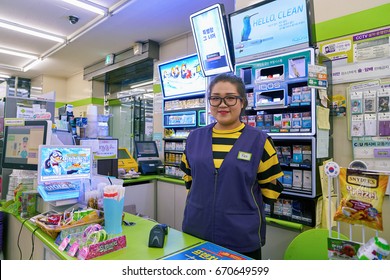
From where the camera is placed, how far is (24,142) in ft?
7.27

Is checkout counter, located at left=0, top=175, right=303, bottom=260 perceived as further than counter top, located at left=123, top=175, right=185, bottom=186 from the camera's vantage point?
No

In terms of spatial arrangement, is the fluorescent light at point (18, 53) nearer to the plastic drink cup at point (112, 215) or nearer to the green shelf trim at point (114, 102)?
the green shelf trim at point (114, 102)

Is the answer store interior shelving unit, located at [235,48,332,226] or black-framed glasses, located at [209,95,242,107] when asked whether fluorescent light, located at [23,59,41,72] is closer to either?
store interior shelving unit, located at [235,48,332,226]

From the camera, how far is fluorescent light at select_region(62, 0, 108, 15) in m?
4.03

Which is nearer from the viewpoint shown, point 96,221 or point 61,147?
point 96,221

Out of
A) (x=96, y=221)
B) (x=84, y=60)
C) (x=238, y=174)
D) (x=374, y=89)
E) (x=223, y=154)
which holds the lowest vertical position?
(x=96, y=221)

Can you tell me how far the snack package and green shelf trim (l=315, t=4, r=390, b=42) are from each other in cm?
186

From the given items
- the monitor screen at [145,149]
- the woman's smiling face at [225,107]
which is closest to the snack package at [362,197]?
the woman's smiling face at [225,107]

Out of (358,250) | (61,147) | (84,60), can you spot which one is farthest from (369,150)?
(84,60)

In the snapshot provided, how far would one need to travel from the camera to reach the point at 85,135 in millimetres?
3578

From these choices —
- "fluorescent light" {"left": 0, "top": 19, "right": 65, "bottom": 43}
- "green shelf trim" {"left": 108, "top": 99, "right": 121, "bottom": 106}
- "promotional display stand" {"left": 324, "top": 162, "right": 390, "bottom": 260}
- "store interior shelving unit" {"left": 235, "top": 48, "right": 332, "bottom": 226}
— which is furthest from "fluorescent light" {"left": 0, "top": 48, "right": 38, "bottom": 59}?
"promotional display stand" {"left": 324, "top": 162, "right": 390, "bottom": 260}

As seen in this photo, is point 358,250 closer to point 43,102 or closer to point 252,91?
point 252,91

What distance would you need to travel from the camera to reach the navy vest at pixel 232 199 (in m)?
1.44

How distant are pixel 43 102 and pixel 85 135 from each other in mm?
697
